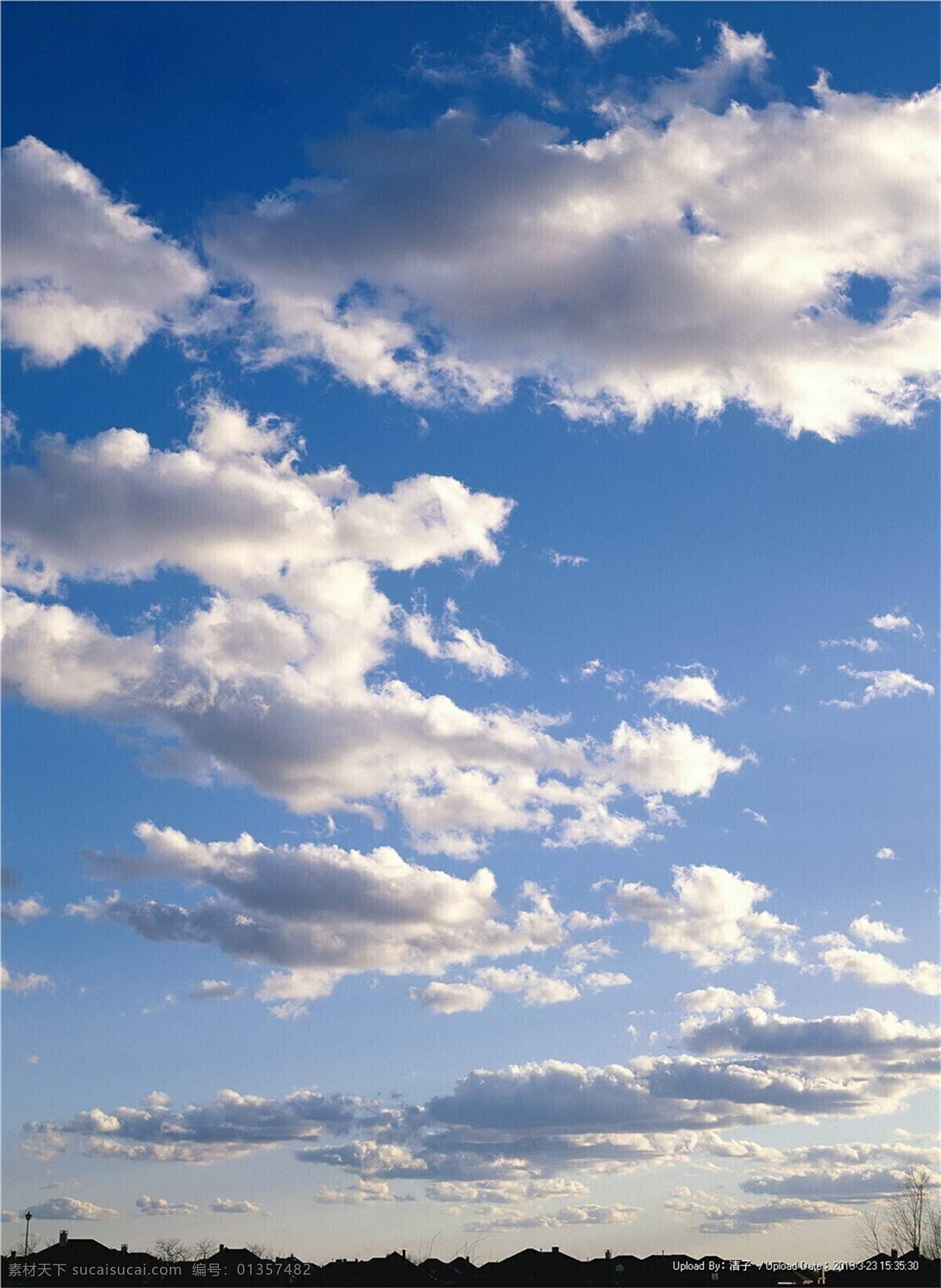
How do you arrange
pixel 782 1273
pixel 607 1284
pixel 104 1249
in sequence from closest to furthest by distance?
pixel 782 1273 → pixel 607 1284 → pixel 104 1249

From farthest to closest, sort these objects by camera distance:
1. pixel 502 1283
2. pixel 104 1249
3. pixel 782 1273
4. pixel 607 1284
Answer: pixel 104 1249
pixel 502 1283
pixel 607 1284
pixel 782 1273

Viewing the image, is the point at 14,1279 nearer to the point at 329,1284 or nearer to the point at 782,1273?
the point at 329,1284

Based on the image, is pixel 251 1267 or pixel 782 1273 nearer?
pixel 782 1273

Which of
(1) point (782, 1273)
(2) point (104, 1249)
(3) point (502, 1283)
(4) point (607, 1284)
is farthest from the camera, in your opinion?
(2) point (104, 1249)

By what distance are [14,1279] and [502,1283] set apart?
5561 cm

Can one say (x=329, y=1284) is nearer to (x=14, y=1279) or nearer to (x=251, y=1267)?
(x=251, y=1267)

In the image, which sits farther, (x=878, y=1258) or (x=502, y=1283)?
(x=502, y=1283)

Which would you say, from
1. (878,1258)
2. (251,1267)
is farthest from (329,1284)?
(878,1258)

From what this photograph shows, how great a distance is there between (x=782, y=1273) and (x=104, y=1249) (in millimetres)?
88145

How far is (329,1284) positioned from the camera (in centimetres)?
14362

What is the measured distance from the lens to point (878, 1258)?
144250 mm

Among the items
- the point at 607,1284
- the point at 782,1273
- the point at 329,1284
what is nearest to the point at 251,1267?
the point at 329,1284

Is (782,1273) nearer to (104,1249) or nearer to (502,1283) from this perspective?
(502,1283)

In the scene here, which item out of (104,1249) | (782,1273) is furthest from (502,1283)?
(104,1249)
